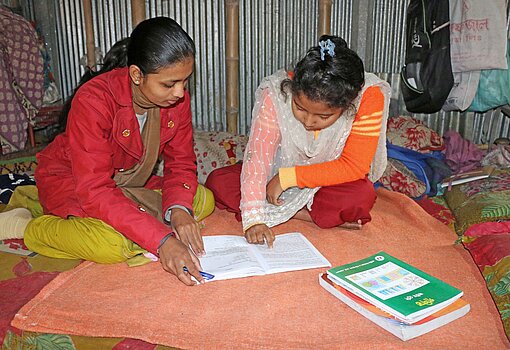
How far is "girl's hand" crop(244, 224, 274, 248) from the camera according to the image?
1538 mm

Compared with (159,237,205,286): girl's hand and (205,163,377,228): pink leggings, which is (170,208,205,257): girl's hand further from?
(205,163,377,228): pink leggings

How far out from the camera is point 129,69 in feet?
4.68

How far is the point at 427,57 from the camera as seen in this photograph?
2600 mm

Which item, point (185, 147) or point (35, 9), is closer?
point (185, 147)

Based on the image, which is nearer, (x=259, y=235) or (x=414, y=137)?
(x=259, y=235)

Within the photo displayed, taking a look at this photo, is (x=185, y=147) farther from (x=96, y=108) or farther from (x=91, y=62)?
(x=91, y=62)

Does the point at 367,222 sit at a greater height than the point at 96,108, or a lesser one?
lesser

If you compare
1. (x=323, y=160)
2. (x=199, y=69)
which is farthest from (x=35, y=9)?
(x=323, y=160)

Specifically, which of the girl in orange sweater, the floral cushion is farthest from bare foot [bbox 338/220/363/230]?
the floral cushion

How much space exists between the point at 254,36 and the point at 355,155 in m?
1.49

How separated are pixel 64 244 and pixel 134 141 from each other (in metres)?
0.38

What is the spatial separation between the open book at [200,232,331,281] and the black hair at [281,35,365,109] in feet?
1.51

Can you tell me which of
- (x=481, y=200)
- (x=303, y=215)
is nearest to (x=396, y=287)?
(x=303, y=215)

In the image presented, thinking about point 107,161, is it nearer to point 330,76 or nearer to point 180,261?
point 180,261
